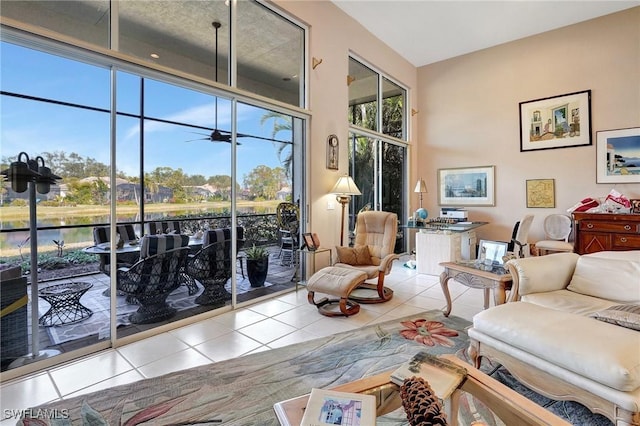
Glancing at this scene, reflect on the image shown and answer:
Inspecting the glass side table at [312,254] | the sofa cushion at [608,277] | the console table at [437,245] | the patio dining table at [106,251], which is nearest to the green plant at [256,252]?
the glass side table at [312,254]

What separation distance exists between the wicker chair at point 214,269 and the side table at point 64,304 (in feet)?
3.43

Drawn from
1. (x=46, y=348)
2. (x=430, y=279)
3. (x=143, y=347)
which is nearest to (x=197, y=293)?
(x=143, y=347)

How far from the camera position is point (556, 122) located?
5.46 meters

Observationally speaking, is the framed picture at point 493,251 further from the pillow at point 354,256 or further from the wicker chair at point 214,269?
the wicker chair at point 214,269

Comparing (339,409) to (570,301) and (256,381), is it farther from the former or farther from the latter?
(570,301)

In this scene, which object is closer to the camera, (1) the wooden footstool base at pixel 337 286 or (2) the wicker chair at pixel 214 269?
(1) the wooden footstool base at pixel 337 286

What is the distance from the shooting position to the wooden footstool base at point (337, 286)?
332cm

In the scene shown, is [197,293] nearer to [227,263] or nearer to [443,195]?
[227,263]

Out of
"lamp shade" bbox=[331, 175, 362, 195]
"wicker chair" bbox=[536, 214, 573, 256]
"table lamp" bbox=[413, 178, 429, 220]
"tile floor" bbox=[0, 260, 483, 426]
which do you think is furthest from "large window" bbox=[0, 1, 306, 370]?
"wicker chair" bbox=[536, 214, 573, 256]

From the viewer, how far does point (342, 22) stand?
502cm

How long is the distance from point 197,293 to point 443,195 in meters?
5.38

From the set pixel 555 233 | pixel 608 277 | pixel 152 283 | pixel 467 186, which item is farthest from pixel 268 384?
pixel 467 186

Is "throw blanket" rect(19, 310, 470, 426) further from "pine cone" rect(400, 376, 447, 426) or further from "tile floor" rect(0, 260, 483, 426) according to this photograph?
"pine cone" rect(400, 376, 447, 426)

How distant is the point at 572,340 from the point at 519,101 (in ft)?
18.3
